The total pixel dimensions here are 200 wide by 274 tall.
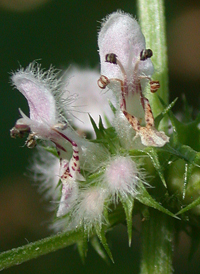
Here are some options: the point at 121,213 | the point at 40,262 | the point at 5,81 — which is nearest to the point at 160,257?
the point at 121,213

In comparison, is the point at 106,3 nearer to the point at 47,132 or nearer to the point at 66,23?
the point at 66,23

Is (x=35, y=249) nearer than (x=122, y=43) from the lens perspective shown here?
Yes

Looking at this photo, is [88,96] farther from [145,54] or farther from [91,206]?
[91,206]

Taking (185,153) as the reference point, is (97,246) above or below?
below

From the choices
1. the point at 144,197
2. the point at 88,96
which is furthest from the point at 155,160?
the point at 88,96

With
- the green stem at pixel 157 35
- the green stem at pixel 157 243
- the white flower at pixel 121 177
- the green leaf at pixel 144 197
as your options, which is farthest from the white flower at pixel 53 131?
the green stem at pixel 157 35

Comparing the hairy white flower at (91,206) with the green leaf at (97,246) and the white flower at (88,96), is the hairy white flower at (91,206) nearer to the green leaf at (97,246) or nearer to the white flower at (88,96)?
the green leaf at (97,246)

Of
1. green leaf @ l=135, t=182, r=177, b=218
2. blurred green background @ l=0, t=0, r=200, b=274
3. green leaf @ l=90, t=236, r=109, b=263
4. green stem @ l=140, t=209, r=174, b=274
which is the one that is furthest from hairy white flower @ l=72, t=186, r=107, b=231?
blurred green background @ l=0, t=0, r=200, b=274

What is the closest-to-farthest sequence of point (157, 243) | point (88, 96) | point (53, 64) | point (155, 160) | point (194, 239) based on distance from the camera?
point (155, 160)
point (157, 243)
point (194, 239)
point (88, 96)
point (53, 64)
